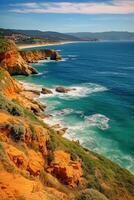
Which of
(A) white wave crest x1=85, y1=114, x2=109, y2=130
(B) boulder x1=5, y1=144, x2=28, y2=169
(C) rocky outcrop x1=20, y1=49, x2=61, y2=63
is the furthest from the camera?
(C) rocky outcrop x1=20, y1=49, x2=61, y2=63

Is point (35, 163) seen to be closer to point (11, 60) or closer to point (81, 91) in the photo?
point (81, 91)

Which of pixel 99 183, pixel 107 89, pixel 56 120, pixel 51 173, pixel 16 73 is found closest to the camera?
pixel 51 173

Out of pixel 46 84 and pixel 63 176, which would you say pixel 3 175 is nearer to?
pixel 63 176

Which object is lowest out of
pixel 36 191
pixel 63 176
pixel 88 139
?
pixel 88 139

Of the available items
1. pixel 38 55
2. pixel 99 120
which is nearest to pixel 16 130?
pixel 99 120

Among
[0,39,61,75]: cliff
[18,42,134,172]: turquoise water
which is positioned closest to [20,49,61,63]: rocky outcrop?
[18,42,134,172]: turquoise water

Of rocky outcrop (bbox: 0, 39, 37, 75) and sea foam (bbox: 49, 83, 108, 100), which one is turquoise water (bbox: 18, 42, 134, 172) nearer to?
sea foam (bbox: 49, 83, 108, 100)

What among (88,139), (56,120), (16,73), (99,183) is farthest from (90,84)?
(99,183)
